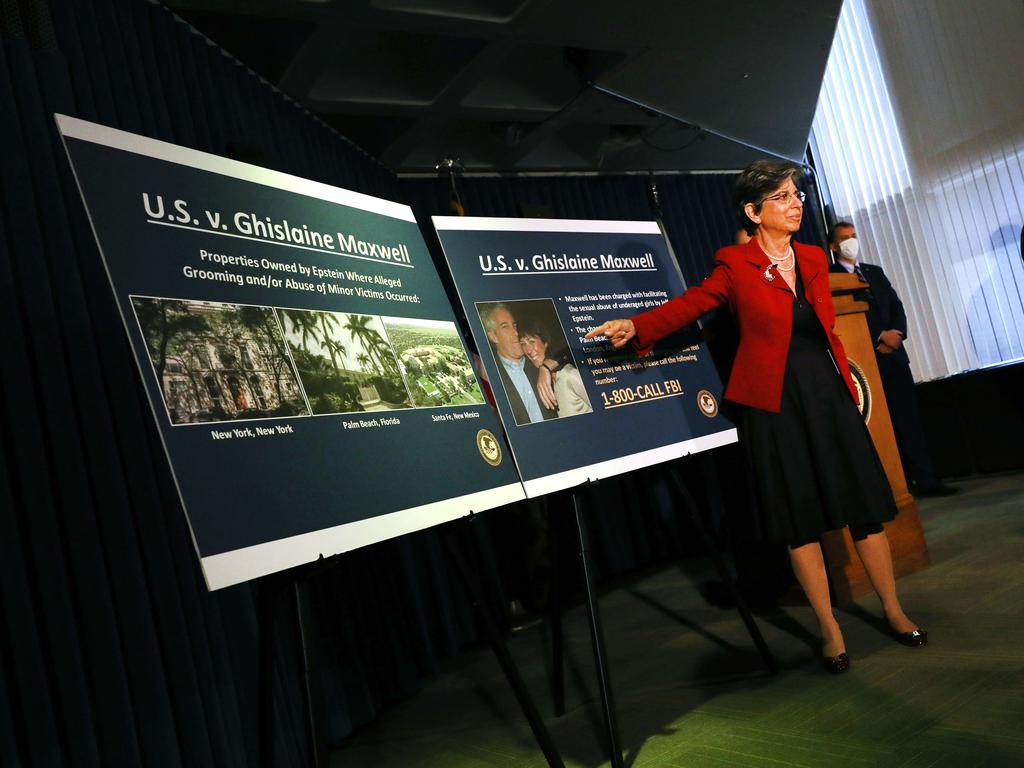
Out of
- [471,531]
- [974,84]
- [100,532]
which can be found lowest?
[471,531]

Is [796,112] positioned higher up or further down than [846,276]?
higher up

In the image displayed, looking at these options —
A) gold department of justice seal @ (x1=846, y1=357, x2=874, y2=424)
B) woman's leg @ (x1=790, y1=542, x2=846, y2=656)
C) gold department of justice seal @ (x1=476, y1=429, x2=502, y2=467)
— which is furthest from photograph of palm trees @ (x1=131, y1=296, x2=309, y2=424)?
gold department of justice seal @ (x1=846, y1=357, x2=874, y2=424)

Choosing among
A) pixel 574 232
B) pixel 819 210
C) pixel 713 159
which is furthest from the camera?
pixel 819 210

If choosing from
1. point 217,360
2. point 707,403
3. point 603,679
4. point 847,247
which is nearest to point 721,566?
point 707,403

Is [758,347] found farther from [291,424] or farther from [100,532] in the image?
[100,532]

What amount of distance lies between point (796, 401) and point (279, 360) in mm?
1554

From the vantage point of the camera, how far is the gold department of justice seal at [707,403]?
92.7 inches

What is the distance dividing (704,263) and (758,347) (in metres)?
4.05

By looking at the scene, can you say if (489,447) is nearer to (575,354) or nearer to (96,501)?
(575,354)

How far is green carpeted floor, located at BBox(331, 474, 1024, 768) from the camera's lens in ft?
5.90

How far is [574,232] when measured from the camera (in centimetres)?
233

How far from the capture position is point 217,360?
1.40m

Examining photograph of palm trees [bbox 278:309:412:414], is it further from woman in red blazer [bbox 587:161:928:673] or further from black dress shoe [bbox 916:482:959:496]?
black dress shoe [bbox 916:482:959:496]

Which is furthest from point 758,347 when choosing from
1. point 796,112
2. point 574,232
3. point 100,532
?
point 796,112
